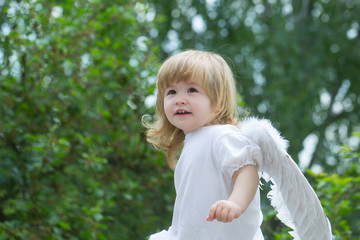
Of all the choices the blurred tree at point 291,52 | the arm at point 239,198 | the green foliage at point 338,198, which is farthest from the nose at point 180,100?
the blurred tree at point 291,52

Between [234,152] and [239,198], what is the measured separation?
0.52 ft

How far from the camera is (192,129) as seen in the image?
1.99 m

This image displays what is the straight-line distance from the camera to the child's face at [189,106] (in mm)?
1938

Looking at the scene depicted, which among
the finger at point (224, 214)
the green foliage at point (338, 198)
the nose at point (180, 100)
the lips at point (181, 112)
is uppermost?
the nose at point (180, 100)

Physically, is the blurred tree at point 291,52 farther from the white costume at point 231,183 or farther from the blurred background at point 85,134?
the white costume at point 231,183

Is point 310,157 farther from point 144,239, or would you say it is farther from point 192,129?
point 192,129

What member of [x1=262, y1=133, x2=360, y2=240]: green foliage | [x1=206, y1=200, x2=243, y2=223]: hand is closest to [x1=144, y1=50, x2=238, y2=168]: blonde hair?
[x1=206, y1=200, x2=243, y2=223]: hand

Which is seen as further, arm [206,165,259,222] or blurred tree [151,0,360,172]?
blurred tree [151,0,360,172]

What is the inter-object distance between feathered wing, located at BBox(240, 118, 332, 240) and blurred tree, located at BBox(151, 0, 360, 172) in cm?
493

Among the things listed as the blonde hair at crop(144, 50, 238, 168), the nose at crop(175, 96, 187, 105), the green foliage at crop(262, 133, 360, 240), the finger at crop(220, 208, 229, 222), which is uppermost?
the blonde hair at crop(144, 50, 238, 168)

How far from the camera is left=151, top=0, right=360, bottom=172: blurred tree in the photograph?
6914 millimetres

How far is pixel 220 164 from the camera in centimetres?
181

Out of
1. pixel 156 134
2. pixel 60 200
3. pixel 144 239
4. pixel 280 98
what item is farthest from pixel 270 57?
pixel 156 134

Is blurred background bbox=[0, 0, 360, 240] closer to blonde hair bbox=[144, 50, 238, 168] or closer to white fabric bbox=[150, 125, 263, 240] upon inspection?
blonde hair bbox=[144, 50, 238, 168]
